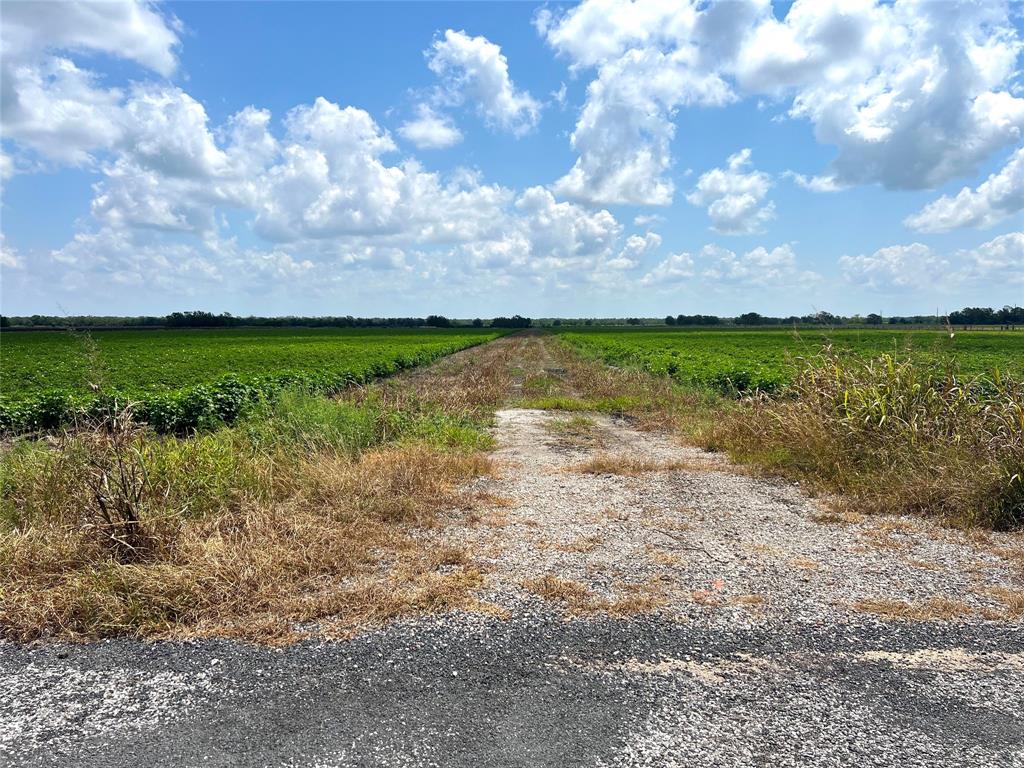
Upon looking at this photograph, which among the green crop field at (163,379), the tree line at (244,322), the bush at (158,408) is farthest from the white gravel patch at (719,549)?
the tree line at (244,322)

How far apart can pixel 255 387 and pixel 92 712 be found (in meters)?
13.0

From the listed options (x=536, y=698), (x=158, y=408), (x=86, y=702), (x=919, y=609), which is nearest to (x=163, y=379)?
(x=158, y=408)

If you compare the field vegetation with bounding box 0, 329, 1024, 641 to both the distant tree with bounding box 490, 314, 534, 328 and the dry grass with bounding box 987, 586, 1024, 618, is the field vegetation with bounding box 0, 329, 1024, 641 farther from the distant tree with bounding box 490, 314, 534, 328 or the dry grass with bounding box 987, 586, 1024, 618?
the distant tree with bounding box 490, 314, 534, 328

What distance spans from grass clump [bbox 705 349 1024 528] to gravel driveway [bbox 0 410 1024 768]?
1131mm

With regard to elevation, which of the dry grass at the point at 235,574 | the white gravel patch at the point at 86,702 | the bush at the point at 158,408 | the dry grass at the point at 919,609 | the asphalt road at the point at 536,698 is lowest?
the white gravel patch at the point at 86,702

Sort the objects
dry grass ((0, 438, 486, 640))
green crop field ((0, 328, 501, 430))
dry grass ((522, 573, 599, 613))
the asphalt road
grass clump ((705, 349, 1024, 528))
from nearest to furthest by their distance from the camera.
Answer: the asphalt road → dry grass ((0, 438, 486, 640)) → dry grass ((522, 573, 599, 613)) → grass clump ((705, 349, 1024, 528)) → green crop field ((0, 328, 501, 430))

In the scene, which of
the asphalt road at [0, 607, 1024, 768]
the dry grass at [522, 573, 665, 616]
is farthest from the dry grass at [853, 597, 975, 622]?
the dry grass at [522, 573, 665, 616]

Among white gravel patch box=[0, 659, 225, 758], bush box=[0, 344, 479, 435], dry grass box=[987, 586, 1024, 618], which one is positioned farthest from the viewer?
bush box=[0, 344, 479, 435]

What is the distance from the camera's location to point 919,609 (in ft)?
15.3

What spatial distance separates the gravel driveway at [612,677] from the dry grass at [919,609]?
2 centimetres

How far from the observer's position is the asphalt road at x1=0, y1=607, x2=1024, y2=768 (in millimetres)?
3123

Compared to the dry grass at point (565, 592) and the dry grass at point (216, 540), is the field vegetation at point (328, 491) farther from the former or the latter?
the dry grass at point (565, 592)

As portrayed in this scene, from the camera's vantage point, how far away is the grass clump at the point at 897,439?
696cm

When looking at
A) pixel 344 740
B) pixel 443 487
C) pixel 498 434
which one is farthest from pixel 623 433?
pixel 344 740
